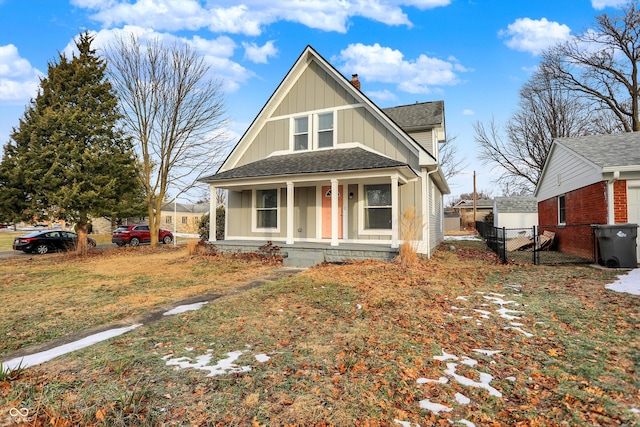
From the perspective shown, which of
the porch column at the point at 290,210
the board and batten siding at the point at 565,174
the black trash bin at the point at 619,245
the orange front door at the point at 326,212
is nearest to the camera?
the black trash bin at the point at 619,245

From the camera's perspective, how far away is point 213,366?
3096mm

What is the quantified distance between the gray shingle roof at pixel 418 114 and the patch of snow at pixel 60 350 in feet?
38.6

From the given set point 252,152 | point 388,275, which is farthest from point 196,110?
point 388,275

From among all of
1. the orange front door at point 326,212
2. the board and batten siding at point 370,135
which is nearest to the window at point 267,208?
the orange front door at point 326,212

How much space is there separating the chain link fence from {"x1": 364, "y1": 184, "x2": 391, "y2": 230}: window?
3.60 m

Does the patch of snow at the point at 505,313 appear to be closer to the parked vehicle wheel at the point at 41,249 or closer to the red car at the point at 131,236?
the parked vehicle wheel at the point at 41,249

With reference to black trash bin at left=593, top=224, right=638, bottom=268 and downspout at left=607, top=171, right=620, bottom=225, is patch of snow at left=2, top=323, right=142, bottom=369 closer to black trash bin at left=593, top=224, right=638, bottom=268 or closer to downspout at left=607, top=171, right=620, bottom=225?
black trash bin at left=593, top=224, right=638, bottom=268

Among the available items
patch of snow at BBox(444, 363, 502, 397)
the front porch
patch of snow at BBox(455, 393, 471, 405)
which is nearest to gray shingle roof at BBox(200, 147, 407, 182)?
the front porch

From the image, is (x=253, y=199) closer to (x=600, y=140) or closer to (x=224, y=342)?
(x=224, y=342)

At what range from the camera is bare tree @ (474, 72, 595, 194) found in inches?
1021

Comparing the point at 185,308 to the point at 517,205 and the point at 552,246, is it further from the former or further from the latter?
the point at 517,205

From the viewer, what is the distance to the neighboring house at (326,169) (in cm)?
1049

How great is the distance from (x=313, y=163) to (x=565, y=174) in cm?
989

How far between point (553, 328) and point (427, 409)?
277cm
